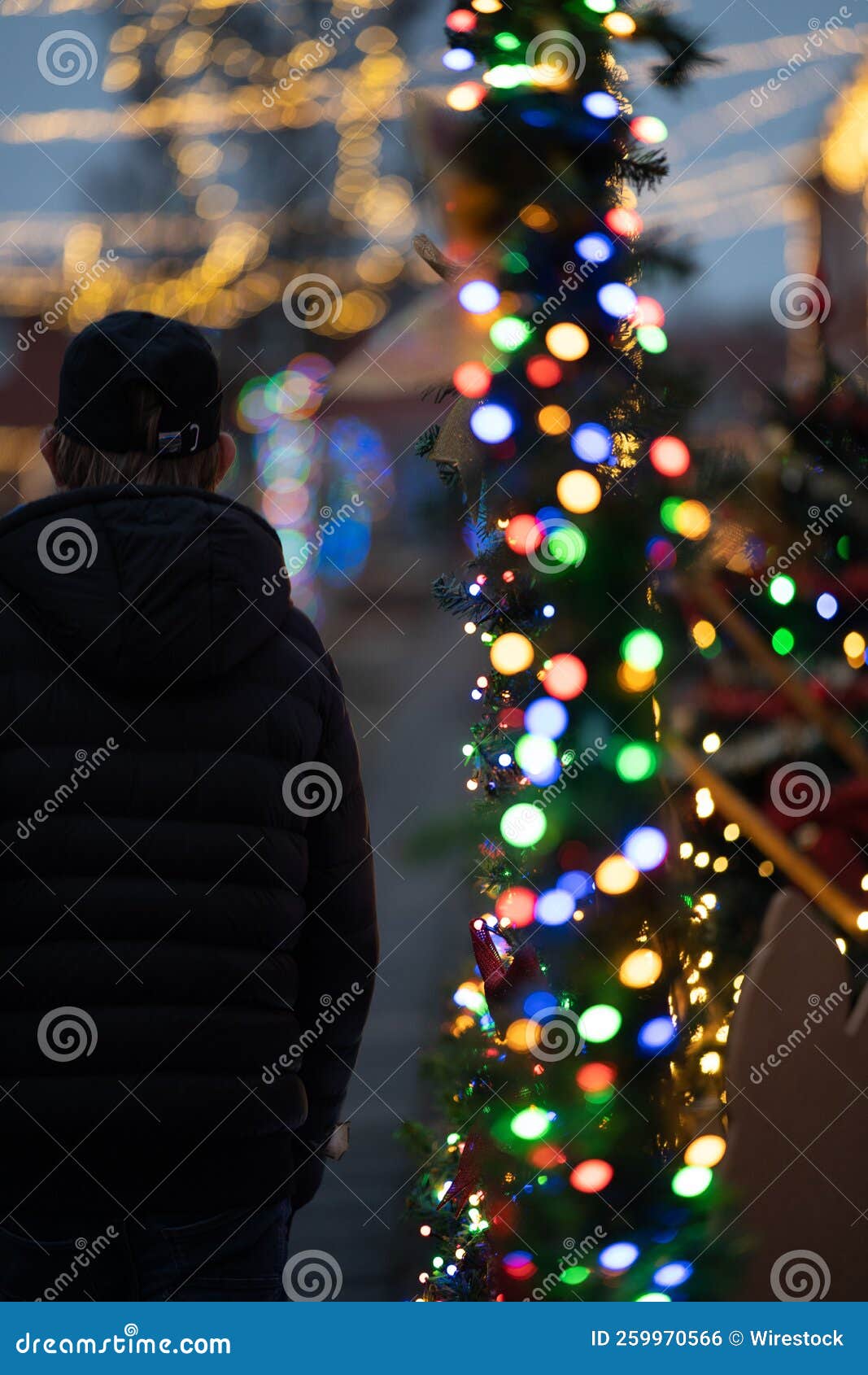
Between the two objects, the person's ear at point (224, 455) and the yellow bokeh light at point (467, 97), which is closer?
the person's ear at point (224, 455)

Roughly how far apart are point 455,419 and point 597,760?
23.6 inches

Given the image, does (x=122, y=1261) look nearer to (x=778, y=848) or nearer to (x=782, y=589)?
(x=778, y=848)

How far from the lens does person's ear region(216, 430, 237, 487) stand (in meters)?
1.64

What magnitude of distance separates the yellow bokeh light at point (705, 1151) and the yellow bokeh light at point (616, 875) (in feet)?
1.43

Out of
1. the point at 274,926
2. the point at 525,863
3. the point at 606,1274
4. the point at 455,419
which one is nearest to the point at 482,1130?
the point at 606,1274

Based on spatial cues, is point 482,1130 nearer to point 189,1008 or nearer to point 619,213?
point 189,1008

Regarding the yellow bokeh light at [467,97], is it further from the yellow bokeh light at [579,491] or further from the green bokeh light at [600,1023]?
the green bokeh light at [600,1023]

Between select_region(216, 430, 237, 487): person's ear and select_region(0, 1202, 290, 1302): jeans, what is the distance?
32.7 inches

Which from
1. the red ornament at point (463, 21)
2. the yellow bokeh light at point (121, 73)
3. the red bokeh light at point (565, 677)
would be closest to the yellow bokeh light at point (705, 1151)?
the red bokeh light at point (565, 677)

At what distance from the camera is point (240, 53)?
654cm

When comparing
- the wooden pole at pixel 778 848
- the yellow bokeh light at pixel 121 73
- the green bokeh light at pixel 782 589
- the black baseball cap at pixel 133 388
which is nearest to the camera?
the black baseball cap at pixel 133 388

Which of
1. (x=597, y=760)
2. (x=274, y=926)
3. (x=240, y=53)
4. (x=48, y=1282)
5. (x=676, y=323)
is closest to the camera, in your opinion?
(x=48, y=1282)

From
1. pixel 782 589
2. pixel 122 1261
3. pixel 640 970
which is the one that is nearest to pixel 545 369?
pixel 782 589

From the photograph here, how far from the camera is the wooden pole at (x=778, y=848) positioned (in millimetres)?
2396
